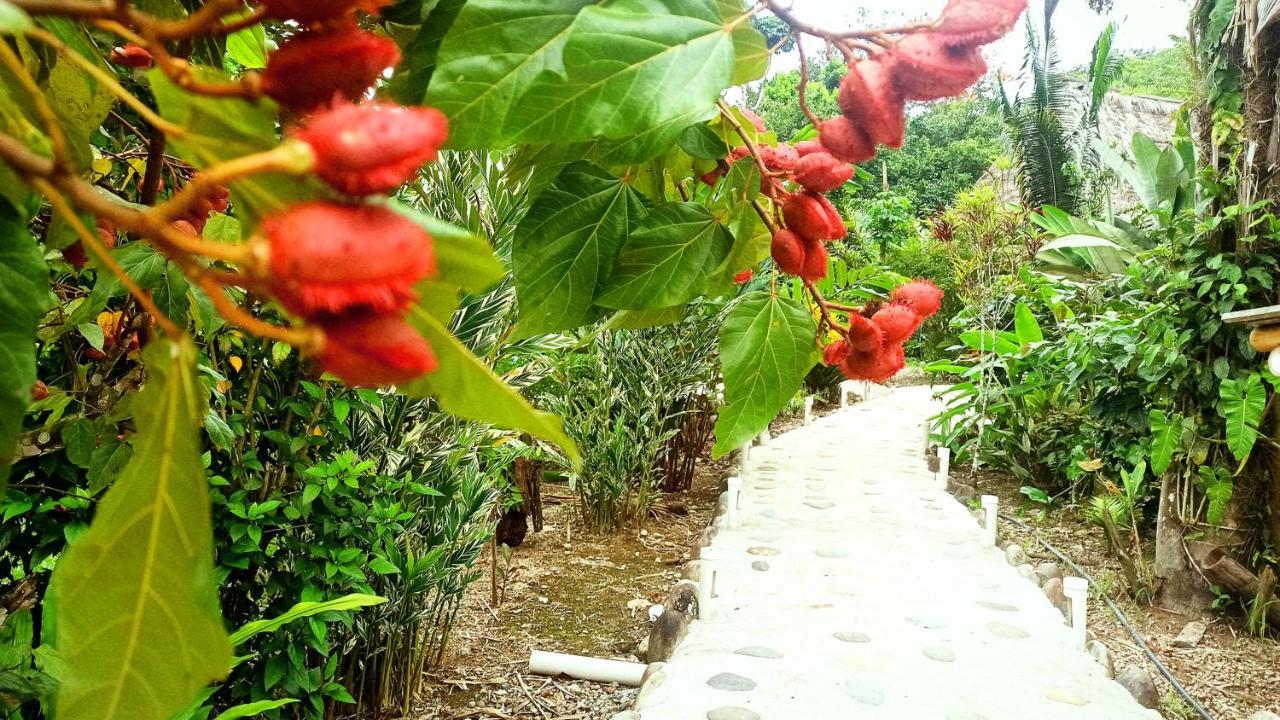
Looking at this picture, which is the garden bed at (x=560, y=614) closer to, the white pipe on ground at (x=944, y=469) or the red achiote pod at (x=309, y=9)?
the white pipe on ground at (x=944, y=469)

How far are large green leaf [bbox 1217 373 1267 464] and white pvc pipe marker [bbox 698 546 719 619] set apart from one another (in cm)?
190

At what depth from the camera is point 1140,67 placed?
17953mm

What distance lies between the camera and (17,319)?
0.20m

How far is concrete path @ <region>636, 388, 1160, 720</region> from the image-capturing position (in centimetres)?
233

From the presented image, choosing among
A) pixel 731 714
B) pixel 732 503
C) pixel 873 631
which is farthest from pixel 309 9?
pixel 732 503

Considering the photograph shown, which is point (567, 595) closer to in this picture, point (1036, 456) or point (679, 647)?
point (679, 647)

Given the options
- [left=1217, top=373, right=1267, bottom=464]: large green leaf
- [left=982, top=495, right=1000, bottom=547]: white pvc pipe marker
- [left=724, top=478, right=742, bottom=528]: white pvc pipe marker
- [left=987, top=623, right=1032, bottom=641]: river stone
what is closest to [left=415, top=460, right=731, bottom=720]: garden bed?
[left=724, top=478, right=742, bottom=528]: white pvc pipe marker

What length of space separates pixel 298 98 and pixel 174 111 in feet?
0.13

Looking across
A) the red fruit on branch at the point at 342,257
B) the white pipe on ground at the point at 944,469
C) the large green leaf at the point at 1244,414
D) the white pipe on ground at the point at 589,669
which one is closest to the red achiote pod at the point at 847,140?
the red fruit on branch at the point at 342,257

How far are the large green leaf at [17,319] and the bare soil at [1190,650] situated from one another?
2.98m

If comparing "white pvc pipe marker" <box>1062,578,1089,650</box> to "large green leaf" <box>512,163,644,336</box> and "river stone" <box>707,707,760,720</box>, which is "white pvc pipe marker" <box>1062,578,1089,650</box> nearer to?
"river stone" <box>707,707,760,720</box>

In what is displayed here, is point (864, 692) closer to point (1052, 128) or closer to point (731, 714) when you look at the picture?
point (731, 714)

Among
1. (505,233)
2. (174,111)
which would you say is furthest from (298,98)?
(505,233)

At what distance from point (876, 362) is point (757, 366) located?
0.07m
